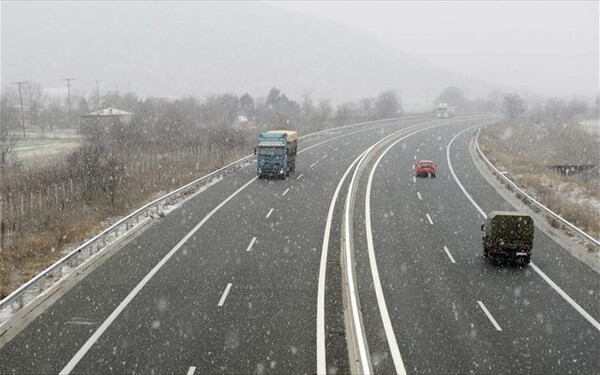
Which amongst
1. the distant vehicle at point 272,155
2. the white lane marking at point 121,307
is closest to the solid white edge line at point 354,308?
the white lane marking at point 121,307

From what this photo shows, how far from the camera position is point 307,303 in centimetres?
1722

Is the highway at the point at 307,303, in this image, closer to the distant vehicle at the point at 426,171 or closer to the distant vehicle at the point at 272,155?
A: the distant vehicle at the point at 272,155

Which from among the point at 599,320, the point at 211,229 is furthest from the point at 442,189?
the point at 599,320

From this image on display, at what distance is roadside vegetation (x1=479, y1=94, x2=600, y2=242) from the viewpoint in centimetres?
3211

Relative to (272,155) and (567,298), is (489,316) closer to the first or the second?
(567,298)

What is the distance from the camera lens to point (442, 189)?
37438mm

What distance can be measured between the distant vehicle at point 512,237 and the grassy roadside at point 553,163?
22.5 ft

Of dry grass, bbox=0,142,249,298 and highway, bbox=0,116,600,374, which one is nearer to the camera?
highway, bbox=0,116,600,374

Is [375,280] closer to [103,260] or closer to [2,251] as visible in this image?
[103,260]

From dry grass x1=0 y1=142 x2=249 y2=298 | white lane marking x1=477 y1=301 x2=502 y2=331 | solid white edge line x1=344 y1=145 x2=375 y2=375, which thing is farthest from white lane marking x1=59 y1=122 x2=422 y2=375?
white lane marking x1=477 y1=301 x2=502 y2=331

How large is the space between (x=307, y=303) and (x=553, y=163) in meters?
52.4

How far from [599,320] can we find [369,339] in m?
6.96

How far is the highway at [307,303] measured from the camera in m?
13.6

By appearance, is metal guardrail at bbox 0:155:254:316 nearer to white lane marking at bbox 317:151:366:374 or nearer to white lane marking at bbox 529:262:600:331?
white lane marking at bbox 317:151:366:374
